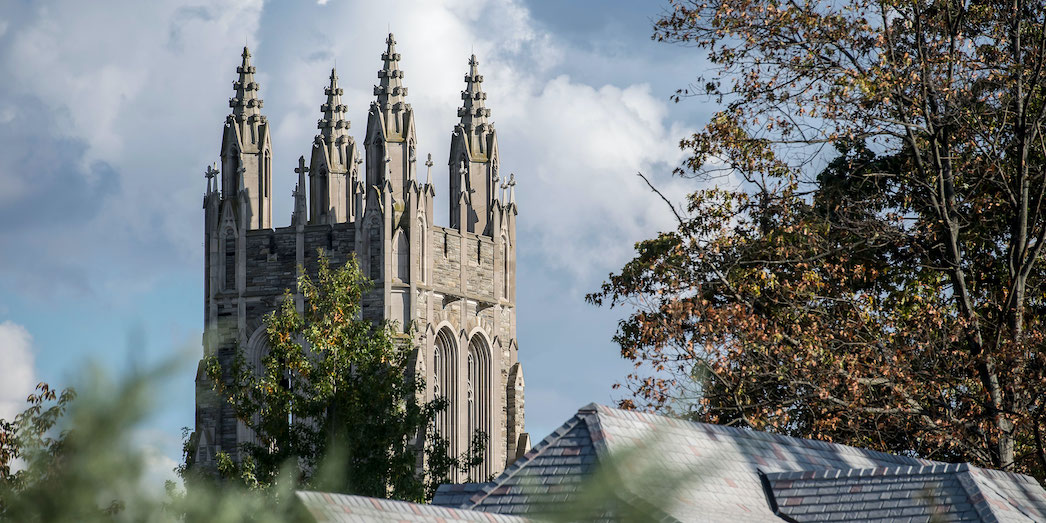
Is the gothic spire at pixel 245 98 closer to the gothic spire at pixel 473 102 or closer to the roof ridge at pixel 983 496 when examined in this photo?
the gothic spire at pixel 473 102

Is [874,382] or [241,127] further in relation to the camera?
[241,127]

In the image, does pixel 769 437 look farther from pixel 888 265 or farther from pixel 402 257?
pixel 402 257

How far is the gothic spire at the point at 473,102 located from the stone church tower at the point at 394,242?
52mm

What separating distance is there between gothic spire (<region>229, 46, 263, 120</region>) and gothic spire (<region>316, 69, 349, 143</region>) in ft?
8.38

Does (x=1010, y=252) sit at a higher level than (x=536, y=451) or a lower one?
higher

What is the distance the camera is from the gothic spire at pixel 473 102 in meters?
60.2

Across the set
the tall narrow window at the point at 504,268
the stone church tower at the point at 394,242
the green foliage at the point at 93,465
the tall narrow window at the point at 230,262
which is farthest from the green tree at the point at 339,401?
the tall narrow window at the point at 504,268

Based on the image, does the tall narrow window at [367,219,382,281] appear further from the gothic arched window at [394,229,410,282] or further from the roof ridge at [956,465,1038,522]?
the roof ridge at [956,465,1038,522]

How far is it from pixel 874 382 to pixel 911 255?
3.82 metres

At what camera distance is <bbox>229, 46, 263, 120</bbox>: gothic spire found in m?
59.9

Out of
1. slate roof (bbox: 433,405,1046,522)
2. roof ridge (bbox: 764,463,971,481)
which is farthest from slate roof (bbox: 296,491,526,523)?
roof ridge (bbox: 764,463,971,481)

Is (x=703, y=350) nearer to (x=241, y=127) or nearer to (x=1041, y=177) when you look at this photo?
(x=1041, y=177)

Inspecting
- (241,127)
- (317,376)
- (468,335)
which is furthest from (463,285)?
(317,376)

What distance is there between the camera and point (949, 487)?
53.6ft
